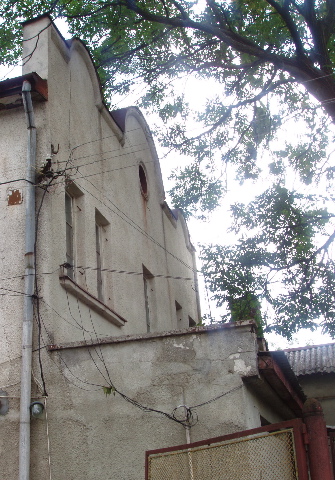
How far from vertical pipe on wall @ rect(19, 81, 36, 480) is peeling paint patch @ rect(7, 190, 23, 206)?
0.64 feet

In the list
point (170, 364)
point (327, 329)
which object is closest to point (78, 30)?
point (327, 329)

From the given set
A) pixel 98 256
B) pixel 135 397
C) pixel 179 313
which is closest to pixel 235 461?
pixel 135 397

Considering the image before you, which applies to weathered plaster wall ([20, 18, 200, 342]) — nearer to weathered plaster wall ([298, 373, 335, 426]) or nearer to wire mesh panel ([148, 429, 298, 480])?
wire mesh panel ([148, 429, 298, 480])

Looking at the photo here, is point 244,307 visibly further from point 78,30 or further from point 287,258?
point 78,30

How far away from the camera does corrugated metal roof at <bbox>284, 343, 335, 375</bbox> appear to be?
1600cm

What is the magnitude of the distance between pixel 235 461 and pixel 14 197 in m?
4.90

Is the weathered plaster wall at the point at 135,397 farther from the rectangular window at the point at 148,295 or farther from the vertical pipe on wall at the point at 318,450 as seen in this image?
the rectangular window at the point at 148,295

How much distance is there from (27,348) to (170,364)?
174 centimetres

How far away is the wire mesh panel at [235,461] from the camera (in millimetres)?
4348

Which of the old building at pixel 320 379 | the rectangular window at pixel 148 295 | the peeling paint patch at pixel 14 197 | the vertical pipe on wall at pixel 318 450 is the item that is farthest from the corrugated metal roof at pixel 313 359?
the vertical pipe on wall at pixel 318 450

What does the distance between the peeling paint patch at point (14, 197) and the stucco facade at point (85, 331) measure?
0.7 inches

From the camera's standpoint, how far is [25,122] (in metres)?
8.38

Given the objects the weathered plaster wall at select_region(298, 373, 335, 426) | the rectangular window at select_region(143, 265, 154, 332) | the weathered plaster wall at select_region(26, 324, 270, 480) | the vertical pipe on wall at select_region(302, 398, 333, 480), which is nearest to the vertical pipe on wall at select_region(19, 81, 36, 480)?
the weathered plaster wall at select_region(26, 324, 270, 480)

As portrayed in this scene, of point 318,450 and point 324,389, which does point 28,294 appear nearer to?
point 318,450
